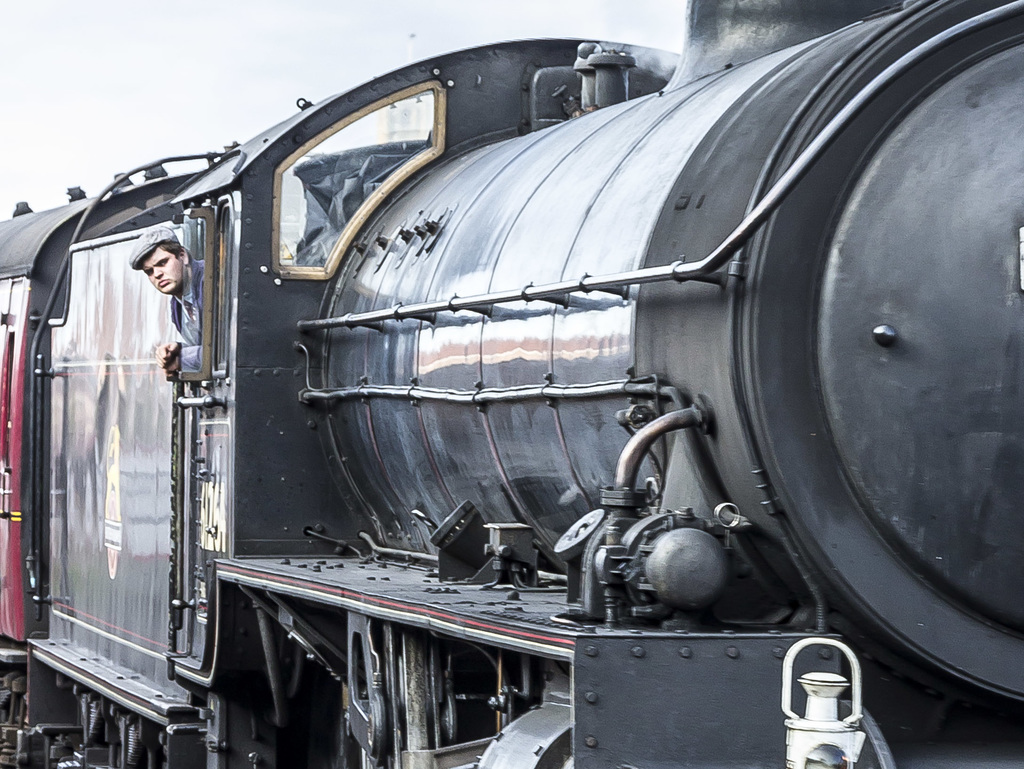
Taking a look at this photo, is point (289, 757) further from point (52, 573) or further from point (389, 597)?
point (52, 573)

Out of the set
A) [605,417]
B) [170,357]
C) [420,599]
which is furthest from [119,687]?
[605,417]

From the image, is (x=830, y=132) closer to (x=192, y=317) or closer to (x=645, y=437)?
(x=645, y=437)

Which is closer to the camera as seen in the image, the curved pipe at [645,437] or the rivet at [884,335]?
the rivet at [884,335]

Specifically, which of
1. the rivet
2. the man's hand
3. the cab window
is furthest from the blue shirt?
the rivet

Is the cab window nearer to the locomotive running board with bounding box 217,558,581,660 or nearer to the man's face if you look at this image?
the man's face

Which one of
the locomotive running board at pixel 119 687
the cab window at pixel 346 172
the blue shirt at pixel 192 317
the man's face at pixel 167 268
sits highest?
the cab window at pixel 346 172

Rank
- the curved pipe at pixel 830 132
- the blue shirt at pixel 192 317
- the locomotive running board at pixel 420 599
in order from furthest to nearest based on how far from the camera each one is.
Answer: the blue shirt at pixel 192 317
the locomotive running board at pixel 420 599
the curved pipe at pixel 830 132

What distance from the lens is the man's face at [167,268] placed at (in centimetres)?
688

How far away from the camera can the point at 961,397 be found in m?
3.58

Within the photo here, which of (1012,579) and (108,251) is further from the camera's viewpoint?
(108,251)

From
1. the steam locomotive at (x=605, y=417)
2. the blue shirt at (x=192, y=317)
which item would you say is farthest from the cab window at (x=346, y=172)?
the blue shirt at (x=192, y=317)

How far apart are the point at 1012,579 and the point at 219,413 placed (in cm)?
389

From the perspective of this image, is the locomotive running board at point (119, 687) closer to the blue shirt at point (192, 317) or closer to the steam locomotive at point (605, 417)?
the steam locomotive at point (605, 417)

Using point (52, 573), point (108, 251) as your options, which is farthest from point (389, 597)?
point (52, 573)
